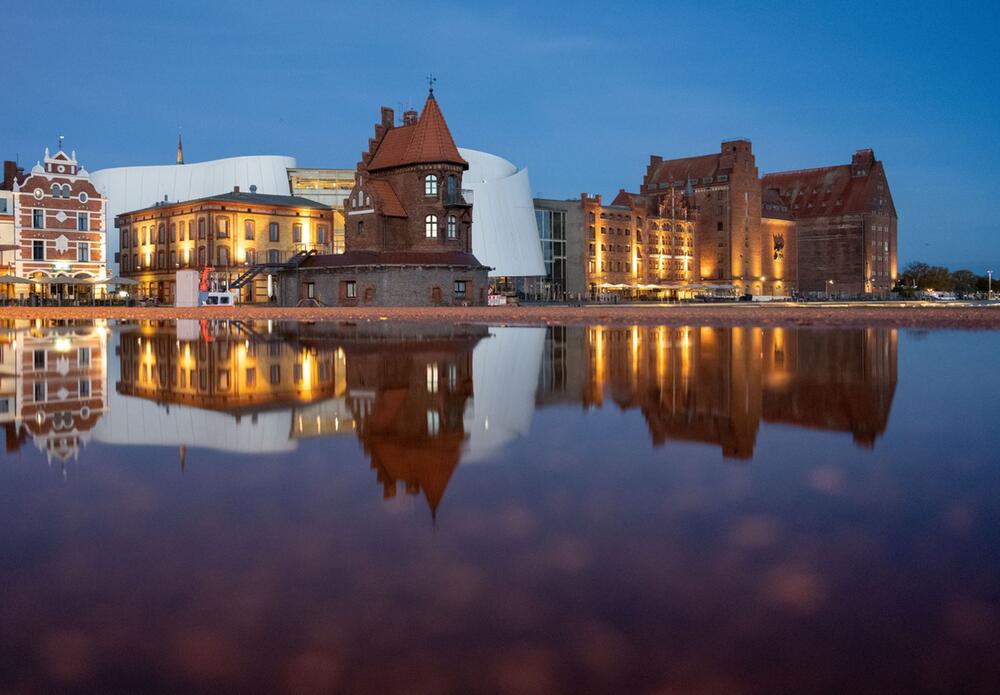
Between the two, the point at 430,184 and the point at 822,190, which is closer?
the point at 430,184

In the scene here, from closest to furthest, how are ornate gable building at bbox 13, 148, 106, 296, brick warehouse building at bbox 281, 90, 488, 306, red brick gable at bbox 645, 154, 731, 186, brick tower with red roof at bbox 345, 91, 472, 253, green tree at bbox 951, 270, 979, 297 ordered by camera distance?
brick warehouse building at bbox 281, 90, 488, 306
brick tower with red roof at bbox 345, 91, 472, 253
ornate gable building at bbox 13, 148, 106, 296
red brick gable at bbox 645, 154, 731, 186
green tree at bbox 951, 270, 979, 297

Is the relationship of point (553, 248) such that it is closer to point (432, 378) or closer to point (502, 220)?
point (502, 220)

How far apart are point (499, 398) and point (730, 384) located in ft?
10.5

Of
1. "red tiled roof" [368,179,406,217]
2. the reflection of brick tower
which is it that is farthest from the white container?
the reflection of brick tower

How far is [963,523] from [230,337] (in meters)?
21.5

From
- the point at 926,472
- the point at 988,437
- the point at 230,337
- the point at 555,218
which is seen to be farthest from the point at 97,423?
the point at 555,218

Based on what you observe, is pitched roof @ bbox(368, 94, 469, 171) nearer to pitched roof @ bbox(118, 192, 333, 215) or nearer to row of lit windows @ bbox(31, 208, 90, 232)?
pitched roof @ bbox(118, 192, 333, 215)

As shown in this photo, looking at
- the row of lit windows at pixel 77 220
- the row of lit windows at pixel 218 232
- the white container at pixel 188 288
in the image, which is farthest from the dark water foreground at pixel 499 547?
the row of lit windows at pixel 218 232

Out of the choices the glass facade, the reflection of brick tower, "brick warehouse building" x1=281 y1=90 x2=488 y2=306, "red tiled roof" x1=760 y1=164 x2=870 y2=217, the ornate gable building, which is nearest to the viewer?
the reflection of brick tower

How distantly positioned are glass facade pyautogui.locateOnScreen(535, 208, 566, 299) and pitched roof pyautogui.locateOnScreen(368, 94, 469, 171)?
4078 centimetres

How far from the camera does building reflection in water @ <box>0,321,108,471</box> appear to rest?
7.30 metres

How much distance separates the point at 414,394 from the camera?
1027 centimetres

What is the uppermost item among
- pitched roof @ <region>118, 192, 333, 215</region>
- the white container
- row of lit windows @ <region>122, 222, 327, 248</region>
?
pitched roof @ <region>118, 192, 333, 215</region>

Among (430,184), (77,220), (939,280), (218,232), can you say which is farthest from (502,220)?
(939,280)
